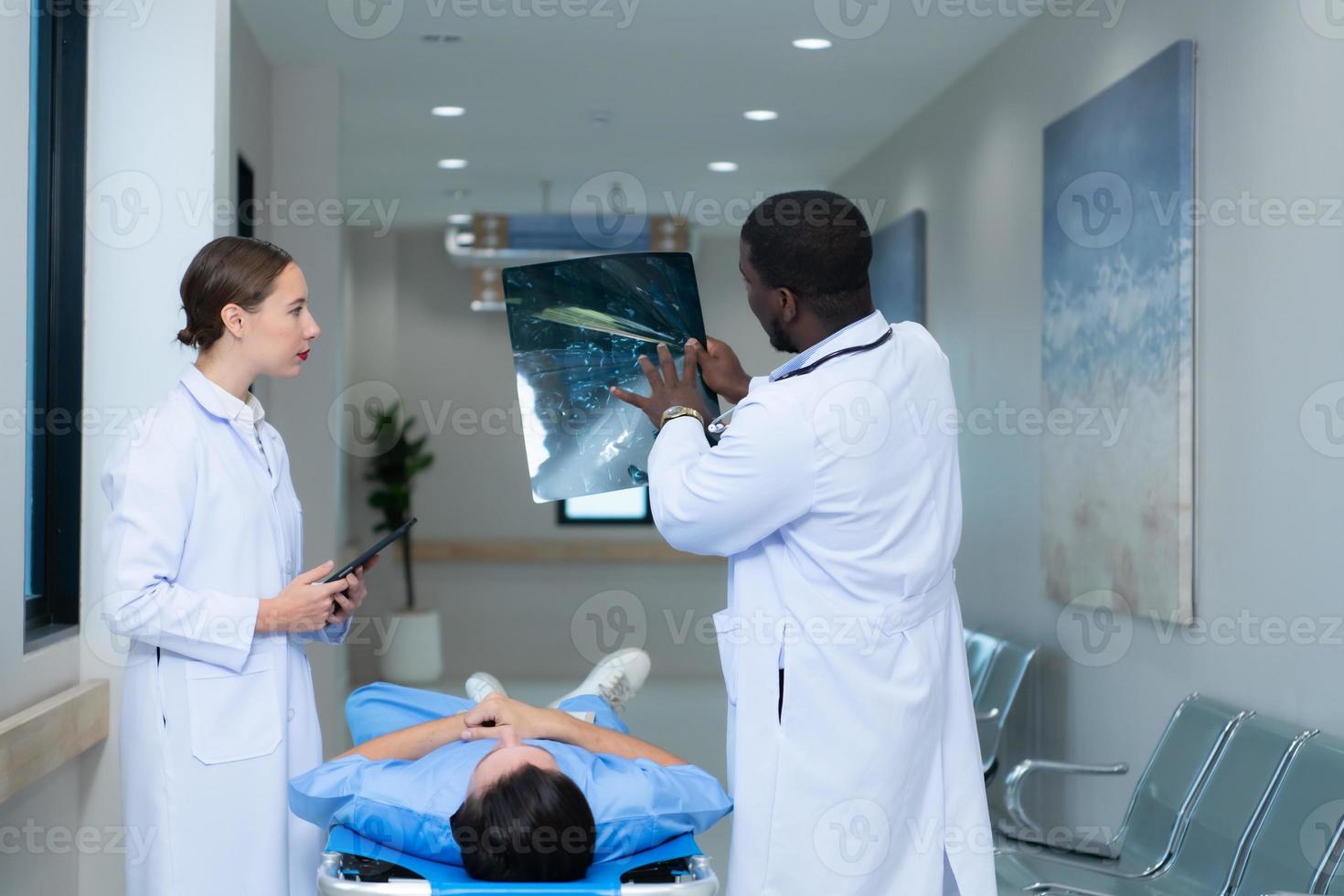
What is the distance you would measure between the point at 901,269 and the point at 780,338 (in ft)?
15.2

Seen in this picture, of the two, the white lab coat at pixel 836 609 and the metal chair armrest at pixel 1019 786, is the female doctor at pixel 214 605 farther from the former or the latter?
the metal chair armrest at pixel 1019 786

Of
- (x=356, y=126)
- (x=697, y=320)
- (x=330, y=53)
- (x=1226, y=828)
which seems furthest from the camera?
(x=356, y=126)

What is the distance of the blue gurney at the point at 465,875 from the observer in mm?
1856

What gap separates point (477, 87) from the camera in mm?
6016

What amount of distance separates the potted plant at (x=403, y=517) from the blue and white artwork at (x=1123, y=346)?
17.6 ft

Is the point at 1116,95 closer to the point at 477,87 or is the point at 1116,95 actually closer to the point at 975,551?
the point at 975,551

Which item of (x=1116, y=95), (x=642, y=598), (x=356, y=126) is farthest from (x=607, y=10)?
(x=642, y=598)

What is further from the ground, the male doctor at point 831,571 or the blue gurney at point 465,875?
the male doctor at point 831,571

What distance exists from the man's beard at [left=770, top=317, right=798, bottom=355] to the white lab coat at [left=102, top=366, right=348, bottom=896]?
0.90 m

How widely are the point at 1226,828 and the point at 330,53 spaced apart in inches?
172

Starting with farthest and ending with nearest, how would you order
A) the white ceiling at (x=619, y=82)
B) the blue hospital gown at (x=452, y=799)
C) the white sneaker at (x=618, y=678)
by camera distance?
the white ceiling at (x=619, y=82) → the white sneaker at (x=618, y=678) → the blue hospital gown at (x=452, y=799)

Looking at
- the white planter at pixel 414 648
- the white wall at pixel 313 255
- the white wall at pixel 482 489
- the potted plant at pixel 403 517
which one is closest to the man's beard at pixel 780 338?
the white wall at pixel 313 255

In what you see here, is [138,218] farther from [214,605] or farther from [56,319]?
[214,605]

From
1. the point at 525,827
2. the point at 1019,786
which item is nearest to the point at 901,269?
the point at 1019,786
